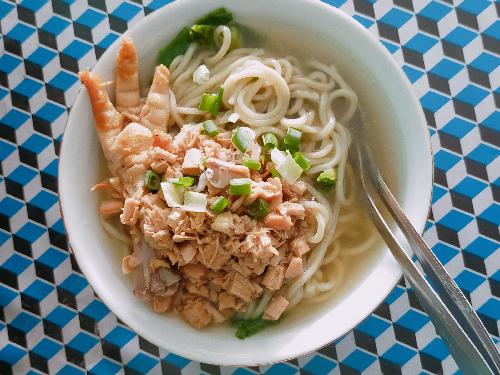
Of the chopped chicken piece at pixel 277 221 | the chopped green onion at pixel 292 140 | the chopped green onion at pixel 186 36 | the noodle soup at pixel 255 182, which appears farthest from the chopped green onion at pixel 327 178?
the chopped green onion at pixel 186 36

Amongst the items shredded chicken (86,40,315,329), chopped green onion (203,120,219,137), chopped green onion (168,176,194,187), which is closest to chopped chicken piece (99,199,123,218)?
shredded chicken (86,40,315,329)

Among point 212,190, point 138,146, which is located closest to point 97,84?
point 138,146

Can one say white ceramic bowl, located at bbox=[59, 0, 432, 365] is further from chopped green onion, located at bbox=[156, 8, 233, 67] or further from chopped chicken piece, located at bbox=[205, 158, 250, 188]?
chopped chicken piece, located at bbox=[205, 158, 250, 188]


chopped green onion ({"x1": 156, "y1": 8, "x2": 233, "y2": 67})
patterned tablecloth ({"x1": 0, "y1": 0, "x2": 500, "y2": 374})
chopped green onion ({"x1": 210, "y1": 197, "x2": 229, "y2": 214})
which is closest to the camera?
chopped green onion ({"x1": 210, "y1": 197, "x2": 229, "y2": 214})

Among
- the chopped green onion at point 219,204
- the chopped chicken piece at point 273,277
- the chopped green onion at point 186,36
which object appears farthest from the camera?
the chopped green onion at point 186,36

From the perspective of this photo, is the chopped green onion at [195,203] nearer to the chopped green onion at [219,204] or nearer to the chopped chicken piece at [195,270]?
the chopped green onion at [219,204]

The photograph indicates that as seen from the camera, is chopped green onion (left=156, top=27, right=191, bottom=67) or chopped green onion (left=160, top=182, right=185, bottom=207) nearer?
chopped green onion (left=160, top=182, right=185, bottom=207)

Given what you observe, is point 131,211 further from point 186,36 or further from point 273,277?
point 186,36
